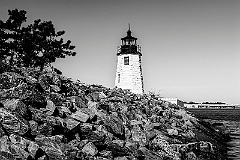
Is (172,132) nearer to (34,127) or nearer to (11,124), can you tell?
(34,127)

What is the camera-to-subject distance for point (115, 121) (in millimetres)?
18141

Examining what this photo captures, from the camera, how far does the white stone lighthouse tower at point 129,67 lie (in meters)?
43.2

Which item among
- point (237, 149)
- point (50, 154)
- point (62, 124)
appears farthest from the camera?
point (237, 149)

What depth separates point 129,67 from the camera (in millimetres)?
43969

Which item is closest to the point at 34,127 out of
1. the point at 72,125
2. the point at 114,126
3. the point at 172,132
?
the point at 72,125

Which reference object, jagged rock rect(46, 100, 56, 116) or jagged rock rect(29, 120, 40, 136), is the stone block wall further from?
jagged rock rect(29, 120, 40, 136)

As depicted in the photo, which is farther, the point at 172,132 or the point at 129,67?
the point at 129,67

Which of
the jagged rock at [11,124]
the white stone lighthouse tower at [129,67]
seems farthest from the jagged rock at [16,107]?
the white stone lighthouse tower at [129,67]

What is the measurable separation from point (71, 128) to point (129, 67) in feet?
97.0

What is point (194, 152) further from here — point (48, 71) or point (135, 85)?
point (135, 85)

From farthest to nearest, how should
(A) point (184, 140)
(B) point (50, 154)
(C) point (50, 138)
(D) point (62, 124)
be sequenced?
(A) point (184, 140), (D) point (62, 124), (C) point (50, 138), (B) point (50, 154)

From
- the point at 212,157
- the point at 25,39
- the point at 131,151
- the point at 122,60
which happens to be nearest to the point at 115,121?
the point at 131,151

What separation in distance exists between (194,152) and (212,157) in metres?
2.19

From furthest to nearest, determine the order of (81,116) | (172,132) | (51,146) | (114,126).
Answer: (172,132) → (114,126) → (81,116) → (51,146)
